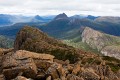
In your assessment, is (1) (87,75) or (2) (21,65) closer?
(2) (21,65)

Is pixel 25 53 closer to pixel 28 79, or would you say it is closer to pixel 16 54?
pixel 16 54

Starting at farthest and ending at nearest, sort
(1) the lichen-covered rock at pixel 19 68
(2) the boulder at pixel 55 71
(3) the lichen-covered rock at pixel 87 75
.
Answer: (3) the lichen-covered rock at pixel 87 75
(2) the boulder at pixel 55 71
(1) the lichen-covered rock at pixel 19 68

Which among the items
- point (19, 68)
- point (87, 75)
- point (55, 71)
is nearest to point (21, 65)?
point (19, 68)

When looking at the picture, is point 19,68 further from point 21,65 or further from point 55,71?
point 55,71

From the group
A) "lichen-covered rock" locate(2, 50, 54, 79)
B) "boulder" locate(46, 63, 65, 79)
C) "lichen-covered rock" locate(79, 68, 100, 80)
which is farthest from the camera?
"lichen-covered rock" locate(79, 68, 100, 80)

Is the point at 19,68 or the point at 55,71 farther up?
the point at 19,68

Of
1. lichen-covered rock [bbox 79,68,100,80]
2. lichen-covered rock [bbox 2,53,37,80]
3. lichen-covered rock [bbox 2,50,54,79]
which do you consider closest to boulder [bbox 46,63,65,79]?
lichen-covered rock [bbox 2,50,54,79]

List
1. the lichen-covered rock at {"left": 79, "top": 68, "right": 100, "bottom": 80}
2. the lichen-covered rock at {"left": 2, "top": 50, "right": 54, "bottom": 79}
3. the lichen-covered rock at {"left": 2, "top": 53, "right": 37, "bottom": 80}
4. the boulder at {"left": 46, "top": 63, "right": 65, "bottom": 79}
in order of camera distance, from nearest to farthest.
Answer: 1. the lichen-covered rock at {"left": 2, "top": 53, "right": 37, "bottom": 80}
2. the lichen-covered rock at {"left": 2, "top": 50, "right": 54, "bottom": 79}
3. the boulder at {"left": 46, "top": 63, "right": 65, "bottom": 79}
4. the lichen-covered rock at {"left": 79, "top": 68, "right": 100, "bottom": 80}

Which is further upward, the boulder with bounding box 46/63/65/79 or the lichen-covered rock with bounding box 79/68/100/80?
the boulder with bounding box 46/63/65/79

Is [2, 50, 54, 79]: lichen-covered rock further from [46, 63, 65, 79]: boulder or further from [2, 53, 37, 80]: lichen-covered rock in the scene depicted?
[46, 63, 65, 79]: boulder

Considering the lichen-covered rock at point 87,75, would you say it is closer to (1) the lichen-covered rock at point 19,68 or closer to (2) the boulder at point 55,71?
(2) the boulder at point 55,71

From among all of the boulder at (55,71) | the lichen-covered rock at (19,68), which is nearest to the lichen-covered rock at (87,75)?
the boulder at (55,71)

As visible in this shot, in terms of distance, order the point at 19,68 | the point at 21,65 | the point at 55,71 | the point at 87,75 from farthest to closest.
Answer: the point at 87,75 → the point at 21,65 → the point at 55,71 → the point at 19,68

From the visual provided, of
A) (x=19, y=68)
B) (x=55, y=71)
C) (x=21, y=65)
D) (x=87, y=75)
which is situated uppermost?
(x=21, y=65)
